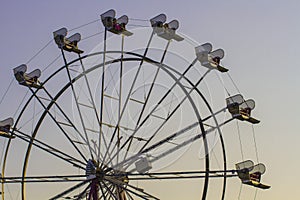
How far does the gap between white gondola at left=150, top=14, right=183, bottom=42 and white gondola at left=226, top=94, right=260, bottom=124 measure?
286cm

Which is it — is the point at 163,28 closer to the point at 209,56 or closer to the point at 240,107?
the point at 209,56

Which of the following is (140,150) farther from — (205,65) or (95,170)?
(205,65)

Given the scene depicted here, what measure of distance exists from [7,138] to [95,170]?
3861mm

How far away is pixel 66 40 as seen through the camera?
24.9m

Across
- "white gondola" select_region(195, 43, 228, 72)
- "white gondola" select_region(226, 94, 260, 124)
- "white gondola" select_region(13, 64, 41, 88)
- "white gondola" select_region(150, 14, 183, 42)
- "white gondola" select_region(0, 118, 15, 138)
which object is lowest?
"white gondola" select_region(0, 118, 15, 138)

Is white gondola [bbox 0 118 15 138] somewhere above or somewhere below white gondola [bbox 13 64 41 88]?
below

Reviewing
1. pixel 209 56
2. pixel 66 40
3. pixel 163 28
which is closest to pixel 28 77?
pixel 66 40

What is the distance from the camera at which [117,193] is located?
22141mm

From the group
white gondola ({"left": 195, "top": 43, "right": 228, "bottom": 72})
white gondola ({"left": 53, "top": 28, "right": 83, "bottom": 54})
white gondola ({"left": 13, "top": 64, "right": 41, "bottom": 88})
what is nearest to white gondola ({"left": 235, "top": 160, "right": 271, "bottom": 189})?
white gondola ({"left": 195, "top": 43, "right": 228, "bottom": 72})

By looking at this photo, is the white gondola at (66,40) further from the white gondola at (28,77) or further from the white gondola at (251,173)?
the white gondola at (251,173)

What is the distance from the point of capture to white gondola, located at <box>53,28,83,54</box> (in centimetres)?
2475

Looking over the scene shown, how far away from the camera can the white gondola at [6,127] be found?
2430 cm

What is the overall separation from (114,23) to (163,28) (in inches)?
65.6

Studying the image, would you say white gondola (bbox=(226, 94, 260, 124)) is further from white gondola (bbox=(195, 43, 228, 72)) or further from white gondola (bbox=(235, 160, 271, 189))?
white gondola (bbox=(235, 160, 271, 189))
